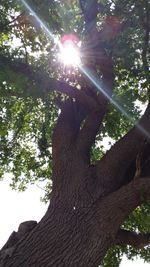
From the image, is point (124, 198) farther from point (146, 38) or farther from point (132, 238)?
point (146, 38)

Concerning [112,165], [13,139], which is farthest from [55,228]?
[13,139]

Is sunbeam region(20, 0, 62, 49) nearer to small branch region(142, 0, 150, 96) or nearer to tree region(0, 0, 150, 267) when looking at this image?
tree region(0, 0, 150, 267)

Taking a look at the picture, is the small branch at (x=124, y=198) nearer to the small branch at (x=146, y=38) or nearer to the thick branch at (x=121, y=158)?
the thick branch at (x=121, y=158)

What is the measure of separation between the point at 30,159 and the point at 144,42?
17.4ft

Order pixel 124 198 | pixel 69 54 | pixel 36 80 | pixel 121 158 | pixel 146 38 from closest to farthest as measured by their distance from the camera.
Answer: pixel 124 198
pixel 121 158
pixel 36 80
pixel 146 38
pixel 69 54

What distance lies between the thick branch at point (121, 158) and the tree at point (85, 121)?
0.02 metres

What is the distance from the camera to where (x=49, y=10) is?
6785 millimetres

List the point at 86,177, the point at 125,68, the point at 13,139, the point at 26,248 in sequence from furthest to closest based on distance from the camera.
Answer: the point at 13,139, the point at 125,68, the point at 86,177, the point at 26,248

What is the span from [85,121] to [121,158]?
1405mm

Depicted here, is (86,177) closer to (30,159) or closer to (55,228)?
(55,228)

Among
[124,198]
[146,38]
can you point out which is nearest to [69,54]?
[146,38]

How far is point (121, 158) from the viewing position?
6828 millimetres

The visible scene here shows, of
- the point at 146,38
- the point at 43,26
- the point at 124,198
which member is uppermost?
the point at 146,38

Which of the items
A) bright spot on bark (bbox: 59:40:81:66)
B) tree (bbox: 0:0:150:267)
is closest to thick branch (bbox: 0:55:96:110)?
tree (bbox: 0:0:150:267)
